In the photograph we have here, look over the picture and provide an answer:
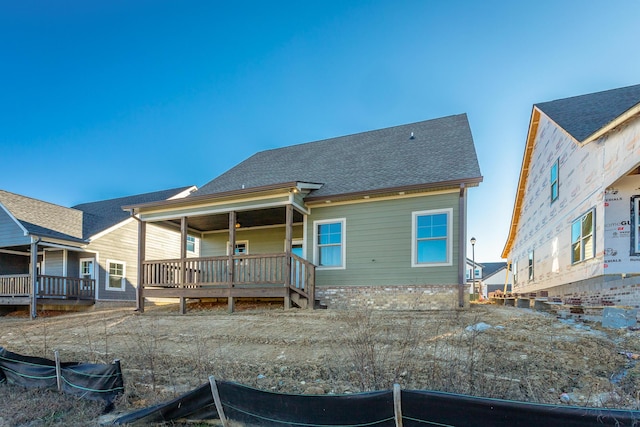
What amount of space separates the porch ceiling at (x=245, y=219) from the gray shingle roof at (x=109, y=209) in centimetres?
631

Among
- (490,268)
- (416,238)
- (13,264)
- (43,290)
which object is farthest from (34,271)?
(490,268)

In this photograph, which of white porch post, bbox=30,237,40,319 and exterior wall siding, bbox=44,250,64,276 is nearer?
white porch post, bbox=30,237,40,319

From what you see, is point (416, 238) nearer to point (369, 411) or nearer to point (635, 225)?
point (635, 225)

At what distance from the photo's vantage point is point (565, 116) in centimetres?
1232

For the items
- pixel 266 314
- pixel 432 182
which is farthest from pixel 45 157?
pixel 432 182

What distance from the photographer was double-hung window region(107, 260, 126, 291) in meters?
17.5

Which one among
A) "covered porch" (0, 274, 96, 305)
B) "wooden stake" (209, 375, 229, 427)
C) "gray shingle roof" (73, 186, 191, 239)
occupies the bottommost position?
"covered porch" (0, 274, 96, 305)

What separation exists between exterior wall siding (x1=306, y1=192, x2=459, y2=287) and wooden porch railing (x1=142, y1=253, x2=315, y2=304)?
3.15ft

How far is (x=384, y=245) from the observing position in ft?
35.9

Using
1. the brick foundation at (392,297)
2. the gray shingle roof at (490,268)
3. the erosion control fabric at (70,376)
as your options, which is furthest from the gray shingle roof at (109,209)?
the gray shingle roof at (490,268)

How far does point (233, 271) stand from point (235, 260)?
1.51 feet

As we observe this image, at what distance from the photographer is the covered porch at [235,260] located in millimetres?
10688

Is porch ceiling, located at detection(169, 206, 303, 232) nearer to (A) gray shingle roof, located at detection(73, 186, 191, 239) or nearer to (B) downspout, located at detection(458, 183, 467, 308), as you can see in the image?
(B) downspout, located at detection(458, 183, 467, 308)

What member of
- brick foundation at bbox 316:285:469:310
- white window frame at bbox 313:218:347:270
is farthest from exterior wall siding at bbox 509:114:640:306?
white window frame at bbox 313:218:347:270
